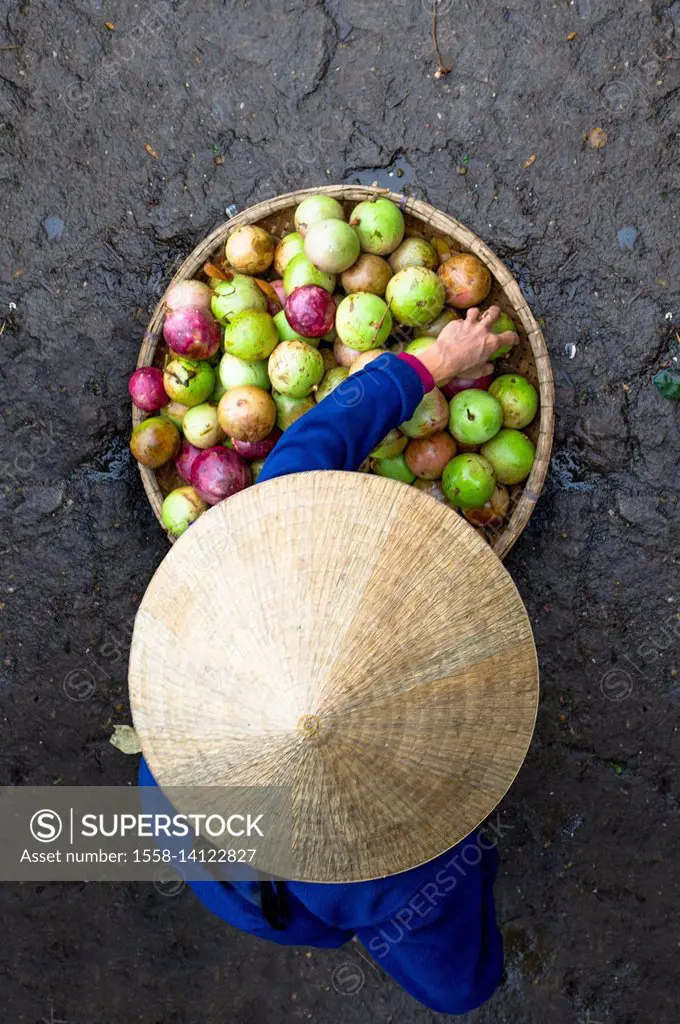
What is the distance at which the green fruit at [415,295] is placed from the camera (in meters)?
2.28

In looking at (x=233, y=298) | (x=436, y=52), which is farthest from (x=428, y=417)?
(x=436, y=52)

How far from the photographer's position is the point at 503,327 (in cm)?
242

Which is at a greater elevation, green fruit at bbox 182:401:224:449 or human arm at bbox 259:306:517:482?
human arm at bbox 259:306:517:482

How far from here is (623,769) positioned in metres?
2.81

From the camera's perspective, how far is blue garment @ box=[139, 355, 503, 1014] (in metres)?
1.72

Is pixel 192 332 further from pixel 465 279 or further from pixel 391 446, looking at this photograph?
pixel 465 279

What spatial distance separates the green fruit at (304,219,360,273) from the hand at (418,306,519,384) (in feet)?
1.17

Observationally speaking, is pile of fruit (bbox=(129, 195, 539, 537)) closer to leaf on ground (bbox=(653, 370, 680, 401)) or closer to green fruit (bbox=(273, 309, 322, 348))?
green fruit (bbox=(273, 309, 322, 348))

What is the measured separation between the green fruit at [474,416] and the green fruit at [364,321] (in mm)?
296

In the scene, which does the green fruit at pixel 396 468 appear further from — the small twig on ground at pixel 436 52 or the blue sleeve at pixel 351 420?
the small twig on ground at pixel 436 52

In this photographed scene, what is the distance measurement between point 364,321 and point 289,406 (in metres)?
0.34

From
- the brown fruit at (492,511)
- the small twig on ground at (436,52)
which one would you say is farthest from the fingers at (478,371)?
the small twig on ground at (436,52)

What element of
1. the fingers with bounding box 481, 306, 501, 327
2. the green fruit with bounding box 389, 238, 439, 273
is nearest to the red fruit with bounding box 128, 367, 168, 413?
the green fruit with bounding box 389, 238, 439, 273

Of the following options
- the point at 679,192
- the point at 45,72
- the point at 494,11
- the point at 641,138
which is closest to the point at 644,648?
the point at 679,192
